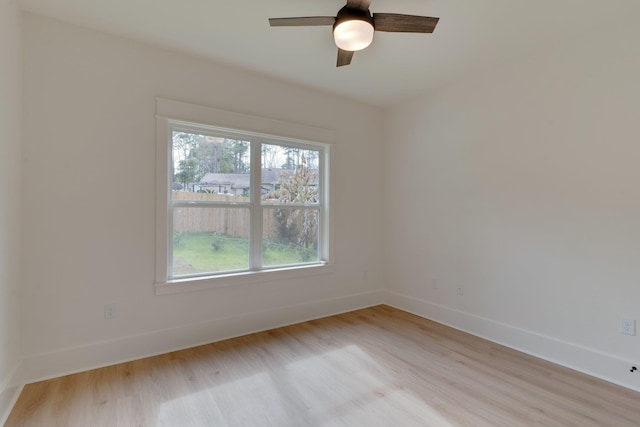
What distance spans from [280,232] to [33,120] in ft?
7.65

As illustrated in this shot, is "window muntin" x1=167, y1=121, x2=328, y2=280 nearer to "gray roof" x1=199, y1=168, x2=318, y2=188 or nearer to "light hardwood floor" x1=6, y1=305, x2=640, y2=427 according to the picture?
"gray roof" x1=199, y1=168, x2=318, y2=188

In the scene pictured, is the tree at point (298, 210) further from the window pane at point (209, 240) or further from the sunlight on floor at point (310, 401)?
the sunlight on floor at point (310, 401)

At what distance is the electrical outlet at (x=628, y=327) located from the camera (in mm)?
2271

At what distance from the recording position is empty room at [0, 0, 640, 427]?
6.79 feet

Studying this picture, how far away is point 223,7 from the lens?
2.18 meters

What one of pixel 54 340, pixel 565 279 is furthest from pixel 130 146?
pixel 565 279

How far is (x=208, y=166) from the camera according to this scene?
Answer: 3.07 meters

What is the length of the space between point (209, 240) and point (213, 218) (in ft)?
0.75

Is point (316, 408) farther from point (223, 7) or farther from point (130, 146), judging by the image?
point (223, 7)

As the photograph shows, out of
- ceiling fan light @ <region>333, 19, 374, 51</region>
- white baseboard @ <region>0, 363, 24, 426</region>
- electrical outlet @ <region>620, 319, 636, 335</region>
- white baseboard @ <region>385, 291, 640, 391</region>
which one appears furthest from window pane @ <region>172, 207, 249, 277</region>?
electrical outlet @ <region>620, 319, 636, 335</region>

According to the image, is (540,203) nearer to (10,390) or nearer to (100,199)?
(100,199)

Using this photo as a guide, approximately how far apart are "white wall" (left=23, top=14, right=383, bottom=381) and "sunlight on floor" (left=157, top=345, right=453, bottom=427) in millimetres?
901

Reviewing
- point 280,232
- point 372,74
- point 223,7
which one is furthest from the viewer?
point 280,232

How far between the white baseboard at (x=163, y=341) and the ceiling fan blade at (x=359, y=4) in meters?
2.87
